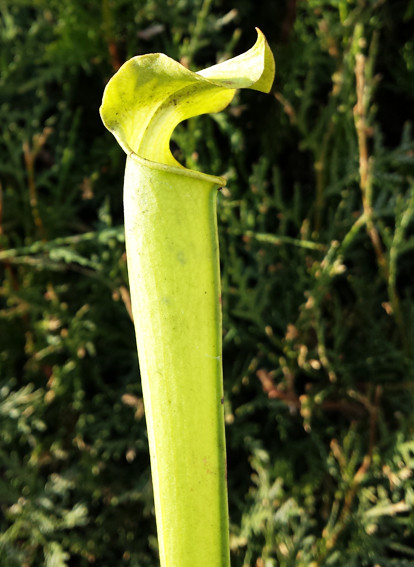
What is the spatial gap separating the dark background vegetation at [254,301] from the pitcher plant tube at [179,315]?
1.49ft

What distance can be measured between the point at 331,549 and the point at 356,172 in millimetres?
601

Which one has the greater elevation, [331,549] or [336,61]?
[336,61]

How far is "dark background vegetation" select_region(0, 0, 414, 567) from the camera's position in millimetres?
910

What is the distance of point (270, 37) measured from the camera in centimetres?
110

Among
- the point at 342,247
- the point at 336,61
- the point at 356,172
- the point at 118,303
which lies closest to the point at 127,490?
the point at 118,303

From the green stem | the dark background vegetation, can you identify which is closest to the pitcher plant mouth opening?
the green stem

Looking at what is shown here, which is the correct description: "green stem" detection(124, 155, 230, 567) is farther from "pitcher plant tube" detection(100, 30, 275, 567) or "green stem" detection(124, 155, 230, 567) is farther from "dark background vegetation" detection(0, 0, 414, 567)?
"dark background vegetation" detection(0, 0, 414, 567)

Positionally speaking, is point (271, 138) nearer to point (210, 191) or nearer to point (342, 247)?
point (342, 247)

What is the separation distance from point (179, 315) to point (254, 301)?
0.50 m

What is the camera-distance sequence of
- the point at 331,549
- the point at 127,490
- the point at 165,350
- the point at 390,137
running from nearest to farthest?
the point at 165,350 < the point at 331,549 < the point at 127,490 < the point at 390,137

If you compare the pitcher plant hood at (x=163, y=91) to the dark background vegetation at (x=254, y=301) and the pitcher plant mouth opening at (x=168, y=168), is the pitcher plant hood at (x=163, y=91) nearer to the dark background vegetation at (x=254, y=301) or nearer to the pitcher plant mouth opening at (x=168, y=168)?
the pitcher plant mouth opening at (x=168, y=168)

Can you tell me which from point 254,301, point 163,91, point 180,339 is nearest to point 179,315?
point 180,339

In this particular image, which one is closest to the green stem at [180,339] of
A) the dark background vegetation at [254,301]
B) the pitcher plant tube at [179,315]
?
the pitcher plant tube at [179,315]

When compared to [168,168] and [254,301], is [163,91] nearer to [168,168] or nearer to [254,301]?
[168,168]
